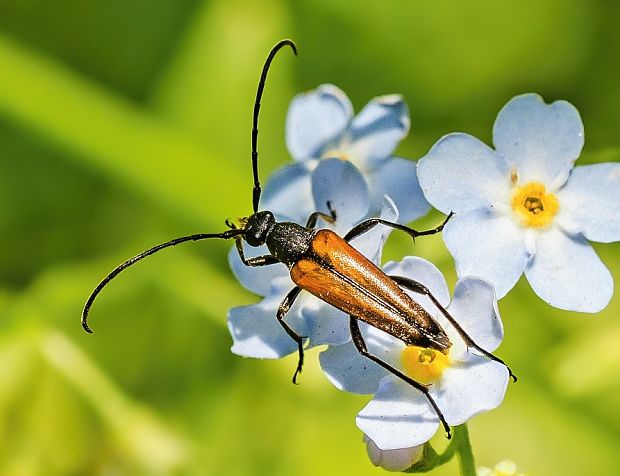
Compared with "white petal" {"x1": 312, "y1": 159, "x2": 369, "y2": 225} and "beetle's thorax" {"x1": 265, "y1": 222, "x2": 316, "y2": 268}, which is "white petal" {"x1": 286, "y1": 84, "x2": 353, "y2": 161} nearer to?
"beetle's thorax" {"x1": 265, "y1": 222, "x2": 316, "y2": 268}

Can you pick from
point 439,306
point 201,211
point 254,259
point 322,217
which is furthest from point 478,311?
point 201,211

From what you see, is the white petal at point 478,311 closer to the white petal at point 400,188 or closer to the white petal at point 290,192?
the white petal at point 400,188

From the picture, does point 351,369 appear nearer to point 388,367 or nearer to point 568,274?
point 388,367

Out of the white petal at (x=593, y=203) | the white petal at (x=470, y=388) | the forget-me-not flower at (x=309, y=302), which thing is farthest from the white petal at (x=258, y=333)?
the white petal at (x=593, y=203)

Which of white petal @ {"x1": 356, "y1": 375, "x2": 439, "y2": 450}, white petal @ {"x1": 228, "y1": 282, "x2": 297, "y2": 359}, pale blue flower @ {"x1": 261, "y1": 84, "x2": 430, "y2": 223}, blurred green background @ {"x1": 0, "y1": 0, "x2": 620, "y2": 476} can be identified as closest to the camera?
white petal @ {"x1": 356, "y1": 375, "x2": 439, "y2": 450}

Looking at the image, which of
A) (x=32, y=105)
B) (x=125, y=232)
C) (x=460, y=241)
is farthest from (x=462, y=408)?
(x=125, y=232)

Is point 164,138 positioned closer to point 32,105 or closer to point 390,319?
point 32,105

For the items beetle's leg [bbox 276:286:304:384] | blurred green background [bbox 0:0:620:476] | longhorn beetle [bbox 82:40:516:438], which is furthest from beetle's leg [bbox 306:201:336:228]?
blurred green background [bbox 0:0:620:476]
